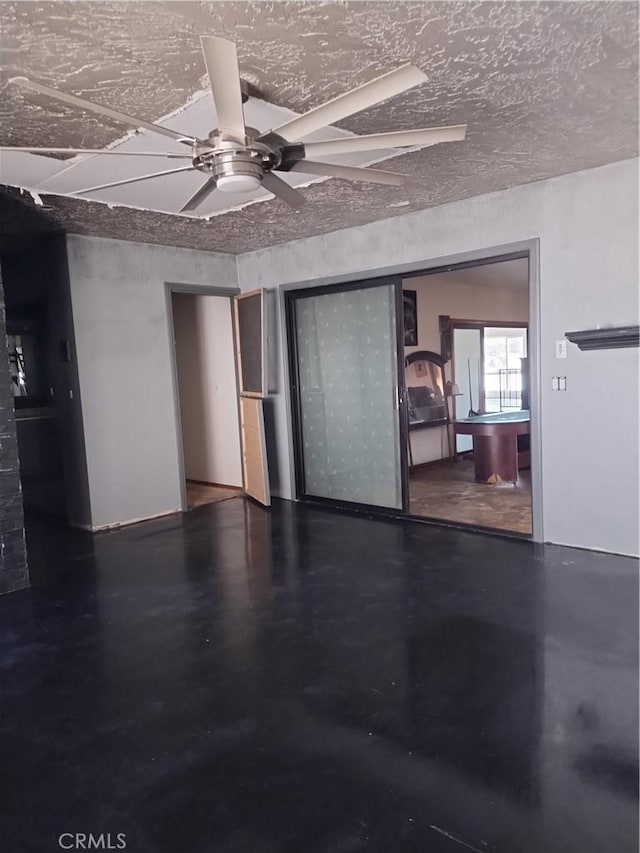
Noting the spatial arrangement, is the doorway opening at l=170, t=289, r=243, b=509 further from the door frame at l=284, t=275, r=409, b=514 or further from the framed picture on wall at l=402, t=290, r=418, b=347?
the framed picture on wall at l=402, t=290, r=418, b=347

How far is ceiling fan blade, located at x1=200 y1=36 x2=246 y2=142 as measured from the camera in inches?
67.2

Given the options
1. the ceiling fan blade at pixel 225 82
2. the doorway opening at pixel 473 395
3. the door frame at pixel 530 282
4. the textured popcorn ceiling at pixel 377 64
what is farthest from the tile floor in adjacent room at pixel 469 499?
the ceiling fan blade at pixel 225 82

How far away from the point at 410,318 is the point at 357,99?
5216 millimetres

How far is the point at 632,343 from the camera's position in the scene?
3.66 meters

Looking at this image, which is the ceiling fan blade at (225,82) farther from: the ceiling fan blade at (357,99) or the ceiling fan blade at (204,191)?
the ceiling fan blade at (204,191)

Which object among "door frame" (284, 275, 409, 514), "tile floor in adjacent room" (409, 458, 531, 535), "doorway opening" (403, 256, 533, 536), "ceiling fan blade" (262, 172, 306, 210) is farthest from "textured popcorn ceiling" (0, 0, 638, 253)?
"tile floor in adjacent room" (409, 458, 531, 535)

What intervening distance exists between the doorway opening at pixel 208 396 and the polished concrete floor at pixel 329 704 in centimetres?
266

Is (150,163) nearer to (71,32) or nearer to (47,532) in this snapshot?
(71,32)

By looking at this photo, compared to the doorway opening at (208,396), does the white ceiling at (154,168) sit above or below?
above

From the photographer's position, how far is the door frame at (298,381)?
4.98m

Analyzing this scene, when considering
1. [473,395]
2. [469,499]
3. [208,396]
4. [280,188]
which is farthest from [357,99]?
[473,395]

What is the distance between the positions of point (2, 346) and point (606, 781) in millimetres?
3833

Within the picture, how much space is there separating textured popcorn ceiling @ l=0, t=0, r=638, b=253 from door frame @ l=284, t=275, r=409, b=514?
5.18 ft

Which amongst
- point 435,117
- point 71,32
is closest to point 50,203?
point 71,32
